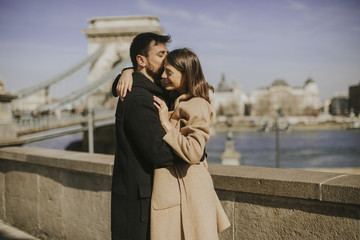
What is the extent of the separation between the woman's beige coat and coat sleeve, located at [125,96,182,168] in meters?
0.04

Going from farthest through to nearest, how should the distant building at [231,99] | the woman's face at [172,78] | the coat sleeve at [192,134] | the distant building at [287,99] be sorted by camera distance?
1. the distant building at [231,99]
2. the distant building at [287,99]
3. the woman's face at [172,78]
4. the coat sleeve at [192,134]

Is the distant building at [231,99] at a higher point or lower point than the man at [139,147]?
higher

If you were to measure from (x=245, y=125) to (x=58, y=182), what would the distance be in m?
61.4

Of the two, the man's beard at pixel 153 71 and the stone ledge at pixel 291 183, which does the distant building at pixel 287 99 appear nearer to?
the stone ledge at pixel 291 183

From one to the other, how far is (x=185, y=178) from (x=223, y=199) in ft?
2.25

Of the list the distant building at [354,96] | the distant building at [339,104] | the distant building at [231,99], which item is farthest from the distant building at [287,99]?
the distant building at [339,104]

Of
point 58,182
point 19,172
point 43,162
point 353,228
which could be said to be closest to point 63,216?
point 58,182

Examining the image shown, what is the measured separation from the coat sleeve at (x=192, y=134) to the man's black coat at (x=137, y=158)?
5 centimetres

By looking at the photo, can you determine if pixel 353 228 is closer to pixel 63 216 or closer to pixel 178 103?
pixel 178 103

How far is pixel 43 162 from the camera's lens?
299 cm

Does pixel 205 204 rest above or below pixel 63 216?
above

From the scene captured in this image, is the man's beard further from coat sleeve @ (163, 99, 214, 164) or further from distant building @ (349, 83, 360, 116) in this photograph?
distant building @ (349, 83, 360, 116)

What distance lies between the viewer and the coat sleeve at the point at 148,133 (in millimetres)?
1398

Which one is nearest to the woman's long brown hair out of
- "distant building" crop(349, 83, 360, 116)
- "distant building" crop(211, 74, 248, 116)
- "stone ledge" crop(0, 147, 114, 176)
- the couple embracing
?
the couple embracing
